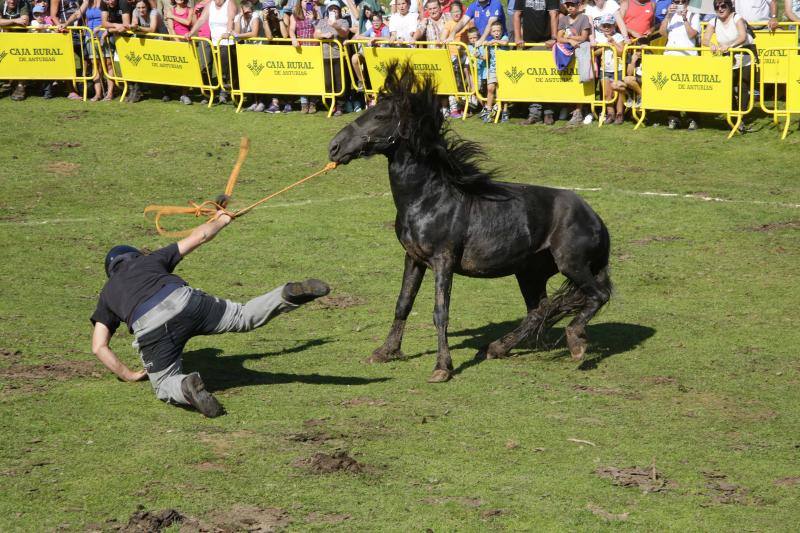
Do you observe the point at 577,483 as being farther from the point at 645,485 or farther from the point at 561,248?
the point at 561,248

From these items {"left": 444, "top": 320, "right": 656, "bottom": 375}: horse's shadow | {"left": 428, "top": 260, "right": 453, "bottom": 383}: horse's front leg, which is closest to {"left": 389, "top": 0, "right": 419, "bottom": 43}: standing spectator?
{"left": 444, "top": 320, "right": 656, "bottom": 375}: horse's shadow

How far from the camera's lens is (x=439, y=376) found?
10.6 meters

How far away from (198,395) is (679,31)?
1493 centimetres

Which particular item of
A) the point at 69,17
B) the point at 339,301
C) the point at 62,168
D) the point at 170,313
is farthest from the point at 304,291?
the point at 69,17

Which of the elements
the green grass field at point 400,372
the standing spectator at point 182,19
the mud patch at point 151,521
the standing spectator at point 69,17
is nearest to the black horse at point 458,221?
the green grass field at point 400,372

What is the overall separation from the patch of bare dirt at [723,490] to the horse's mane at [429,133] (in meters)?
3.82

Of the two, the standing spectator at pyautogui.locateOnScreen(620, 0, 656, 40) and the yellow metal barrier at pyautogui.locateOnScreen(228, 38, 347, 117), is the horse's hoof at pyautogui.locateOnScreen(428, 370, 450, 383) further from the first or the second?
the yellow metal barrier at pyautogui.locateOnScreen(228, 38, 347, 117)

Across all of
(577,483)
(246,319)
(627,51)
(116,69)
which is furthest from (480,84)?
(577,483)

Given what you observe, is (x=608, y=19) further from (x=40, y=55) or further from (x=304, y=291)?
(x=304, y=291)

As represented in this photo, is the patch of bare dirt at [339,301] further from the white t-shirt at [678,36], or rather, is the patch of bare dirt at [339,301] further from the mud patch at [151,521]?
the white t-shirt at [678,36]

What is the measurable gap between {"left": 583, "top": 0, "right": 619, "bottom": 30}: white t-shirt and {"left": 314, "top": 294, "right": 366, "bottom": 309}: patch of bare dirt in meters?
10.3

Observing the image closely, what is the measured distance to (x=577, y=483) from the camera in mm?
8227

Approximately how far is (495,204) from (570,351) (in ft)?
5.66

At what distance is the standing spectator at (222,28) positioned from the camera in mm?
23797
